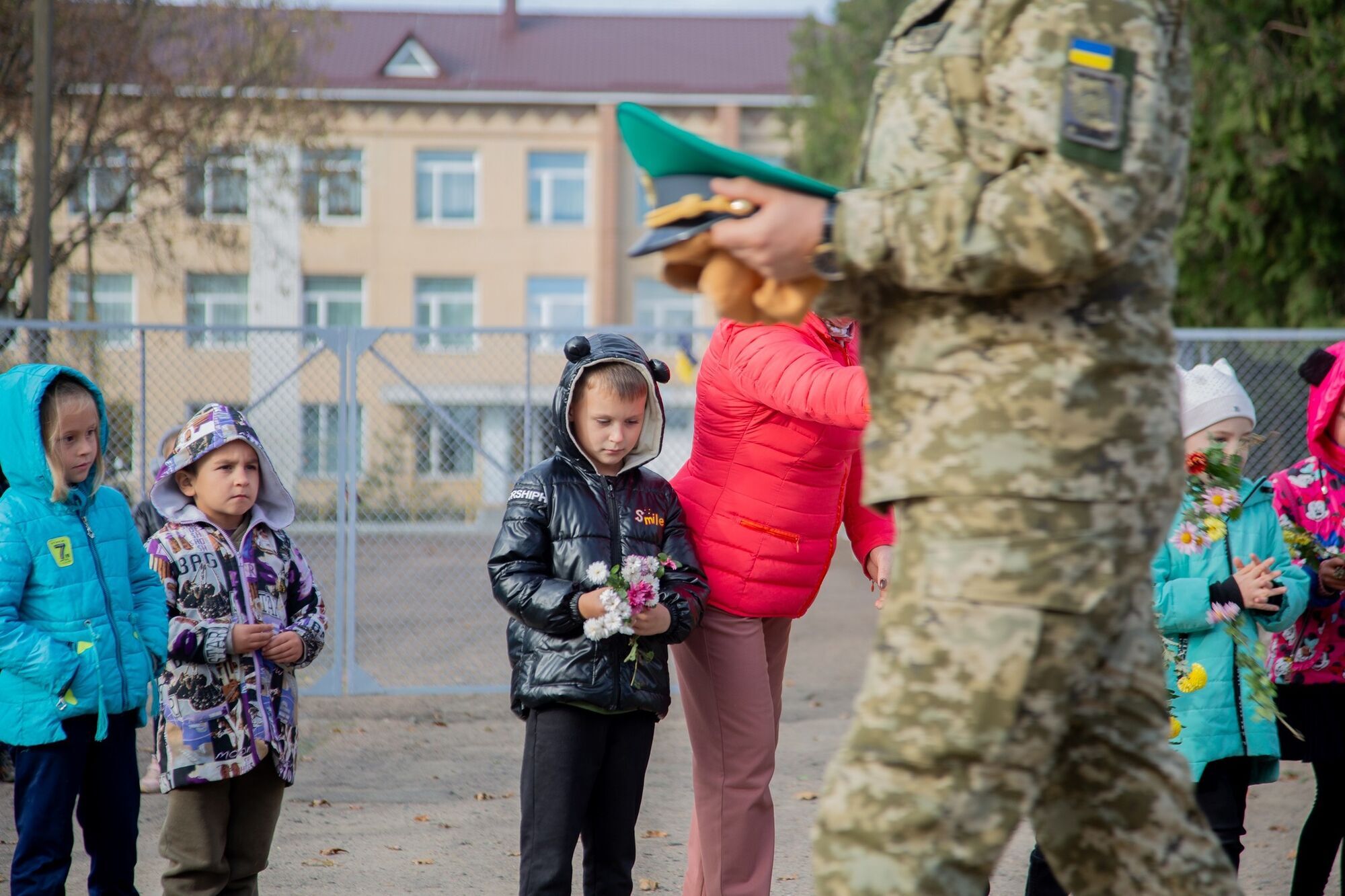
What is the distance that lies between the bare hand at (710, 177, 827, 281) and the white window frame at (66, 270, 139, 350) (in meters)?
6.36

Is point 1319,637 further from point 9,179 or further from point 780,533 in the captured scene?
point 9,179

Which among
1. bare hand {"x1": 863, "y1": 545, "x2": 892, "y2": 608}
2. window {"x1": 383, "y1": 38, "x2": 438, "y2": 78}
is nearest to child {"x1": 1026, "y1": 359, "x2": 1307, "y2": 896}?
bare hand {"x1": 863, "y1": 545, "x2": 892, "y2": 608}

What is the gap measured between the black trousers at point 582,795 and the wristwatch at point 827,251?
1.70 m

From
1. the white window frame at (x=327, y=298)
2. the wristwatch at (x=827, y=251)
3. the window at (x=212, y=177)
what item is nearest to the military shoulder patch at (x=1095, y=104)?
the wristwatch at (x=827, y=251)

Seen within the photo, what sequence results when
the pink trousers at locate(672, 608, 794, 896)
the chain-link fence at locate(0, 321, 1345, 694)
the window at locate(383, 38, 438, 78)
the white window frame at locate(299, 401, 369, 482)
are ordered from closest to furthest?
the pink trousers at locate(672, 608, 794, 896)
the chain-link fence at locate(0, 321, 1345, 694)
the white window frame at locate(299, 401, 369, 482)
the window at locate(383, 38, 438, 78)

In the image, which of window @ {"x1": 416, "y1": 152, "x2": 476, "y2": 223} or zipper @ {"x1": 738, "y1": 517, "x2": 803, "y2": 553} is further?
window @ {"x1": 416, "y1": 152, "x2": 476, "y2": 223}

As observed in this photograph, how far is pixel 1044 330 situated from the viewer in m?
2.25

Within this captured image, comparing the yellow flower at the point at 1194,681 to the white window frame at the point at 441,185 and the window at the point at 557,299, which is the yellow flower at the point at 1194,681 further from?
the white window frame at the point at 441,185

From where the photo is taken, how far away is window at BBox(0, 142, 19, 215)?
45.0 ft

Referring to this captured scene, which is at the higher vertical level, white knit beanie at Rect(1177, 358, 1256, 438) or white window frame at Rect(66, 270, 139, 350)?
white window frame at Rect(66, 270, 139, 350)

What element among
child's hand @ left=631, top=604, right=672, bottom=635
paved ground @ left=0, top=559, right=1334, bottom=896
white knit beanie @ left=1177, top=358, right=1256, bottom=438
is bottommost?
paved ground @ left=0, top=559, right=1334, bottom=896

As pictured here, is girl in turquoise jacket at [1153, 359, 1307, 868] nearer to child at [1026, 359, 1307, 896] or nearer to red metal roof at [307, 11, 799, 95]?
child at [1026, 359, 1307, 896]

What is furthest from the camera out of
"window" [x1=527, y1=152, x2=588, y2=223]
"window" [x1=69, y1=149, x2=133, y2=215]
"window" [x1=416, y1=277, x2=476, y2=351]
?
"window" [x1=527, y1=152, x2=588, y2=223]

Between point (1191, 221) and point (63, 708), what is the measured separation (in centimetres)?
1140
